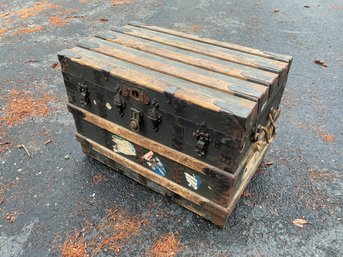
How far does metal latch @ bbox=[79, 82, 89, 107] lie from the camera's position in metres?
2.32

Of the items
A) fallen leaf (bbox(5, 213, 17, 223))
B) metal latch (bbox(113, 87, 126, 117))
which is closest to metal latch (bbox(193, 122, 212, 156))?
metal latch (bbox(113, 87, 126, 117))

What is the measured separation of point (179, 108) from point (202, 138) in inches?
9.5

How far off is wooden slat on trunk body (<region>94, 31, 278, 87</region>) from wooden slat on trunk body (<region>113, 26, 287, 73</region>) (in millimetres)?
58

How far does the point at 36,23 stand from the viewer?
5.78 meters

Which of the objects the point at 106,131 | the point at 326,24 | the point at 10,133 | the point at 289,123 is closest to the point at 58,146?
the point at 10,133

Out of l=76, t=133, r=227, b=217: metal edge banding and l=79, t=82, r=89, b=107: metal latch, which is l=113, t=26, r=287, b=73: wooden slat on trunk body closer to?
l=79, t=82, r=89, b=107: metal latch

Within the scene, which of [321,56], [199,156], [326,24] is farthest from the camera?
[326,24]

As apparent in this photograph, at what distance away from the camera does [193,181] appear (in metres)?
2.19

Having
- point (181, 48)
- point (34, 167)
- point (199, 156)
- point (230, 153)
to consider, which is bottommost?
point (34, 167)

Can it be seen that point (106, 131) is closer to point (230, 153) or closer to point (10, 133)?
point (230, 153)

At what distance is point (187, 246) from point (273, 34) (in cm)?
438

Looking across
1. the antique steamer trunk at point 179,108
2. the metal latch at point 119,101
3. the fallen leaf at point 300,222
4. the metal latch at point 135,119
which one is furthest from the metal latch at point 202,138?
the fallen leaf at point 300,222

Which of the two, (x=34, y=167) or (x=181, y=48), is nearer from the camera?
(x=181, y=48)

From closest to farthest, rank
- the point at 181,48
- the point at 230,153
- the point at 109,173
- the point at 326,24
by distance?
the point at 230,153
the point at 181,48
the point at 109,173
the point at 326,24
